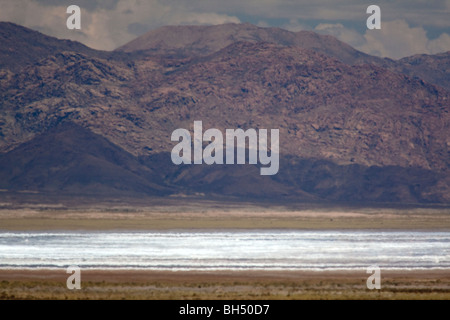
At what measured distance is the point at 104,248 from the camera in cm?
7838

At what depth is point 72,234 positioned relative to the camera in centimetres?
9831

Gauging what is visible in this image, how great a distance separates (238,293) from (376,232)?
63007mm

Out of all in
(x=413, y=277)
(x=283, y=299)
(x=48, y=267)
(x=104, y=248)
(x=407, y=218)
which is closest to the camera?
(x=283, y=299)

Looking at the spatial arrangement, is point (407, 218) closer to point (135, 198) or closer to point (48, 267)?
point (135, 198)

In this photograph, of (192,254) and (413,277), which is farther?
(192,254)

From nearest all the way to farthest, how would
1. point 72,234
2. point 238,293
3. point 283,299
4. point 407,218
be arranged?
point 283,299
point 238,293
point 72,234
point 407,218

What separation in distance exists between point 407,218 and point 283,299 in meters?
99.4

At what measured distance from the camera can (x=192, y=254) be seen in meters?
73.4

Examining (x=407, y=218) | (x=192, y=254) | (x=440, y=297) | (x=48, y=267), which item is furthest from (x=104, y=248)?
(x=407, y=218)

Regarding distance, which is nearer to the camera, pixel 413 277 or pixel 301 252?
pixel 413 277
